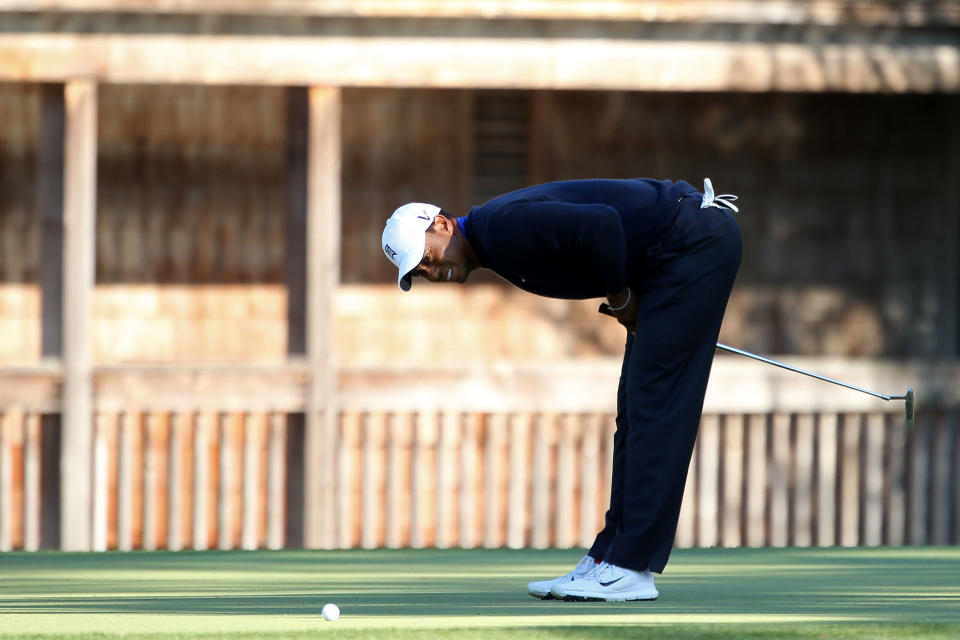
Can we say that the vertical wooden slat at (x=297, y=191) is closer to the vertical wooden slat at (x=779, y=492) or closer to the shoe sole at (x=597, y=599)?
the vertical wooden slat at (x=779, y=492)

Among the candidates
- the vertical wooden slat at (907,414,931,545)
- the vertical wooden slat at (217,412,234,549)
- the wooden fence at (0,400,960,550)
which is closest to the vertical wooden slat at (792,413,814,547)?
the wooden fence at (0,400,960,550)

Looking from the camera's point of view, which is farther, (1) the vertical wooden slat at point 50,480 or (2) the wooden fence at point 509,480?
(2) the wooden fence at point 509,480

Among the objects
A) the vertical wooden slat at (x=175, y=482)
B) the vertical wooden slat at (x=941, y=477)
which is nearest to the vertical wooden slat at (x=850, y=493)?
the vertical wooden slat at (x=941, y=477)

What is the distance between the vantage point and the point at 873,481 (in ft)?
32.8

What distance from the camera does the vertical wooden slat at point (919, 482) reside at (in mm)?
9977

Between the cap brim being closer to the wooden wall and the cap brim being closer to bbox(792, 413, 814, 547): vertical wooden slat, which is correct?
bbox(792, 413, 814, 547): vertical wooden slat

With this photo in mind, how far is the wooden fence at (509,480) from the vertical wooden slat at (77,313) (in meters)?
0.22

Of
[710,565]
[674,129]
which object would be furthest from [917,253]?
[710,565]

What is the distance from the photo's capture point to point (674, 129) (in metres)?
11.2

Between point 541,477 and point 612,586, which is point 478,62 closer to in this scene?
point 541,477

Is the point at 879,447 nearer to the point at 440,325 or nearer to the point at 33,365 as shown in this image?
the point at 440,325

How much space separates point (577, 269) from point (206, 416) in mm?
5213

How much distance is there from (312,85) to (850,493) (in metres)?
4.08

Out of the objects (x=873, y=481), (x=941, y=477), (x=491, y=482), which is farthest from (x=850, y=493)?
(x=491, y=482)
